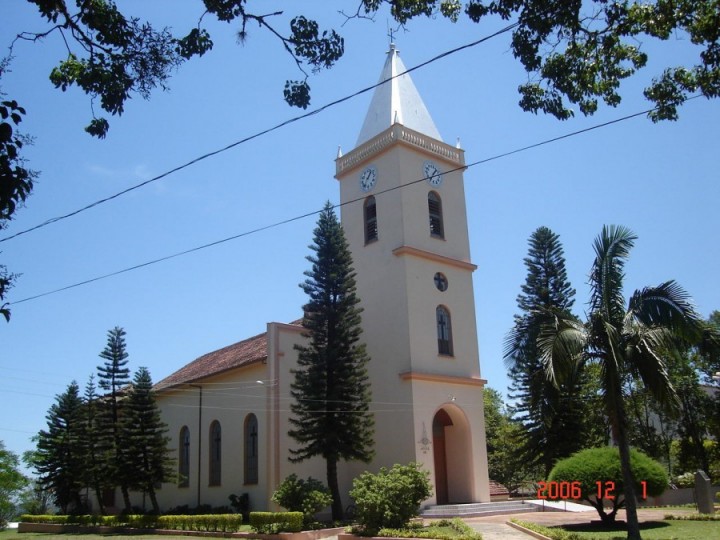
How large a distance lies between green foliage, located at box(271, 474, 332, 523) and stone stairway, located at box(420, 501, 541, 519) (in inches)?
137

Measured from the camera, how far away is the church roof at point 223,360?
26.0 m

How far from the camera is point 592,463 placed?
1722 cm

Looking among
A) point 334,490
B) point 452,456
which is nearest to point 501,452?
point 452,456

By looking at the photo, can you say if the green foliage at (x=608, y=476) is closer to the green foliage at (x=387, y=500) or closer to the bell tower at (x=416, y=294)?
the green foliage at (x=387, y=500)

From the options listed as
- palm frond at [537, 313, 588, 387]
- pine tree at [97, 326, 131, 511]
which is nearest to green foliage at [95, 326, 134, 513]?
pine tree at [97, 326, 131, 511]

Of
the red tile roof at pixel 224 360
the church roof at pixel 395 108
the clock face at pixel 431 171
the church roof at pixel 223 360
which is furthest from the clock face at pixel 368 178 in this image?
the church roof at pixel 223 360

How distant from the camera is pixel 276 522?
18.8 m

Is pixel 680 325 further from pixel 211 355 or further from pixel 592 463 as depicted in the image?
pixel 211 355

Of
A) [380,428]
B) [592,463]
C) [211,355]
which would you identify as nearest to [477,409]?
[380,428]

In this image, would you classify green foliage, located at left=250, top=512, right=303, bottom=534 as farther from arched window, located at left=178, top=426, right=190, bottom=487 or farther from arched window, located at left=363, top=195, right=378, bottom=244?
arched window, located at left=363, top=195, right=378, bottom=244

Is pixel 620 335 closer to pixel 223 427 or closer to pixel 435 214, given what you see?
pixel 435 214

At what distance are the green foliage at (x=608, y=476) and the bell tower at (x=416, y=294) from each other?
21.1 ft

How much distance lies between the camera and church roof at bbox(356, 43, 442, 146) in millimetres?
27531

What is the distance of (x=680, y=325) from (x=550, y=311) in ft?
8.53
